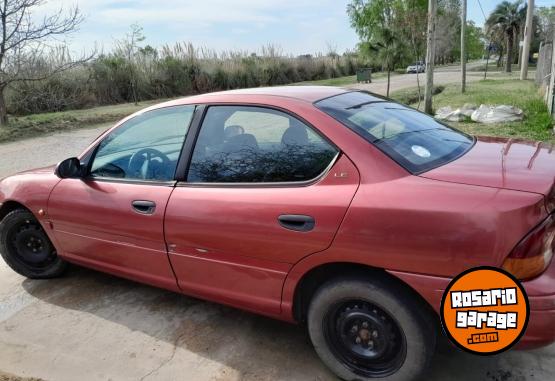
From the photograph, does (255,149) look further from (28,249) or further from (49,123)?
(49,123)

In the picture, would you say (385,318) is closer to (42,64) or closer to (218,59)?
(42,64)

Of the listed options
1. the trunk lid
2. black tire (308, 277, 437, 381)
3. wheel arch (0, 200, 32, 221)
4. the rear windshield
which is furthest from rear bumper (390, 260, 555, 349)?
wheel arch (0, 200, 32, 221)

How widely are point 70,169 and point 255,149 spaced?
1.48 metres

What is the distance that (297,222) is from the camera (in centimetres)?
235

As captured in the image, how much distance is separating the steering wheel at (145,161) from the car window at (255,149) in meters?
0.34

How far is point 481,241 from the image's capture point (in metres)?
1.94

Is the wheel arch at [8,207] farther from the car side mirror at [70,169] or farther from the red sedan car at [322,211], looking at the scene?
the car side mirror at [70,169]

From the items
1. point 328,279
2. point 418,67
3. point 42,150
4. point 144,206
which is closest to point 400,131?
point 328,279

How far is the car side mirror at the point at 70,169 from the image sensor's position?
130 inches

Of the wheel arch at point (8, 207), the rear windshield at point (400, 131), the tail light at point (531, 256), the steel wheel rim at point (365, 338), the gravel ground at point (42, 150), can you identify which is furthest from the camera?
the gravel ground at point (42, 150)

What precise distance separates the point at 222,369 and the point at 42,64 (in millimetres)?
18664

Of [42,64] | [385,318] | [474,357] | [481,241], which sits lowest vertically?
[474,357]

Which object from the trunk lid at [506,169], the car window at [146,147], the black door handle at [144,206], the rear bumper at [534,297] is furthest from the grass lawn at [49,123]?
the rear bumper at [534,297]

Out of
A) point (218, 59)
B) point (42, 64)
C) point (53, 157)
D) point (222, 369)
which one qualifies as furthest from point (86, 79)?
point (222, 369)
